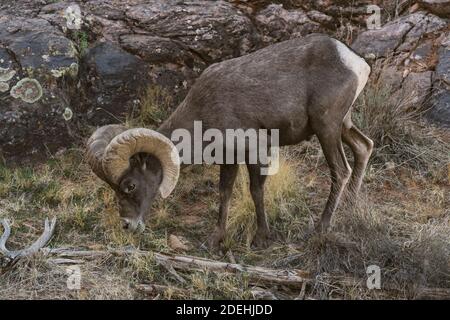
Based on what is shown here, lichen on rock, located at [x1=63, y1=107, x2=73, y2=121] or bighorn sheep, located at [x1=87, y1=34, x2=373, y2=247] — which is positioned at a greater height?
bighorn sheep, located at [x1=87, y1=34, x2=373, y2=247]

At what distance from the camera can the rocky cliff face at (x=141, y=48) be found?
818cm

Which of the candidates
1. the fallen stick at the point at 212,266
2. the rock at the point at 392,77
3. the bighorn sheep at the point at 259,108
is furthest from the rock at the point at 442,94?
the fallen stick at the point at 212,266

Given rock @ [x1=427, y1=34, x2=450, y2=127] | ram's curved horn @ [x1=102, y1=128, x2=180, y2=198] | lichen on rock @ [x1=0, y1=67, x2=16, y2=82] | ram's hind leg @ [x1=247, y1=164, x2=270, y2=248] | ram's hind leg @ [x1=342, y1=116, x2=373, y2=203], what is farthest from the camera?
rock @ [x1=427, y1=34, x2=450, y2=127]

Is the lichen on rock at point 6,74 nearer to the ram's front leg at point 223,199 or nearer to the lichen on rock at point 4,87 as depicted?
the lichen on rock at point 4,87

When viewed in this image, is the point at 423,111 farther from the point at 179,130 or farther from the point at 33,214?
the point at 33,214

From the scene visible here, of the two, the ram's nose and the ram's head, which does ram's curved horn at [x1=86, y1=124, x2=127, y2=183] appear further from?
the ram's nose

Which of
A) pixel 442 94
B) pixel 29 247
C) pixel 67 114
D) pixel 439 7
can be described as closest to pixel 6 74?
pixel 67 114

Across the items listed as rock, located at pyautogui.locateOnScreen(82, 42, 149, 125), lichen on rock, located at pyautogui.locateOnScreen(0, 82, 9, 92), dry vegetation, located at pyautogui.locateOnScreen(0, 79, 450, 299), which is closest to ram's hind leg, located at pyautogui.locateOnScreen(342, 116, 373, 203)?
dry vegetation, located at pyautogui.locateOnScreen(0, 79, 450, 299)

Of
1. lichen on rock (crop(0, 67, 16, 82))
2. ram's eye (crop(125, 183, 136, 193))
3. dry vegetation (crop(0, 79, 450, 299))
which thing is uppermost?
ram's eye (crop(125, 183, 136, 193))

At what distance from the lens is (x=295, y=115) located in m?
6.55

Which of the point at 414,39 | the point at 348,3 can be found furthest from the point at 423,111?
the point at 348,3

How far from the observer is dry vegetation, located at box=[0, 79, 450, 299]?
5.68 meters

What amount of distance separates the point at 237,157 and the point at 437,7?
410 cm

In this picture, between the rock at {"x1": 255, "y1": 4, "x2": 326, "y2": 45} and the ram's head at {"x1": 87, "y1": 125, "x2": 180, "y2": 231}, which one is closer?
the ram's head at {"x1": 87, "y1": 125, "x2": 180, "y2": 231}
